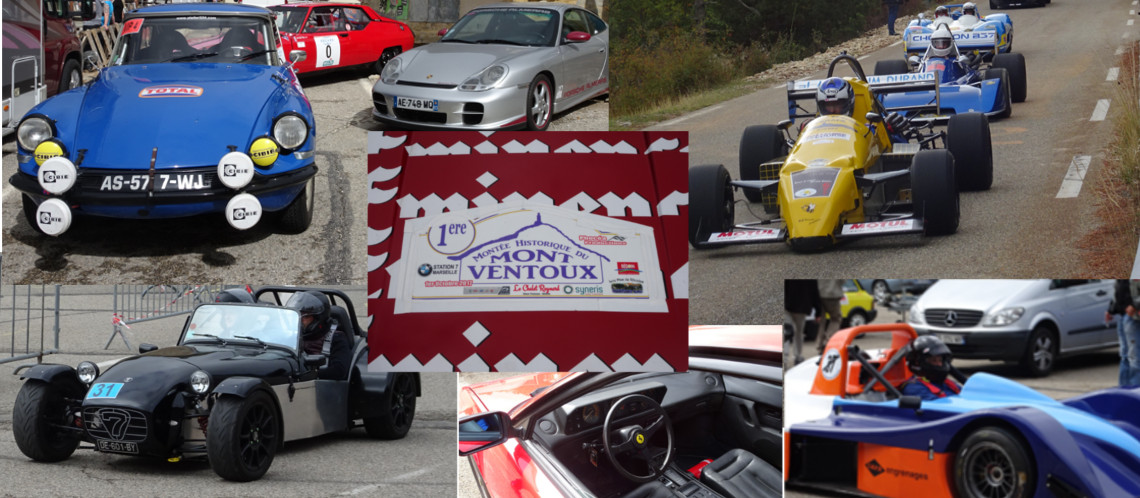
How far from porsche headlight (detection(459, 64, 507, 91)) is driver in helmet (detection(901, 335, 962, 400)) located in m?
2.48

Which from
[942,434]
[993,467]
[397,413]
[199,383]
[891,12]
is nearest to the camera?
[993,467]

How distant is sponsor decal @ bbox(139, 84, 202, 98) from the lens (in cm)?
530

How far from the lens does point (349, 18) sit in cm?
614

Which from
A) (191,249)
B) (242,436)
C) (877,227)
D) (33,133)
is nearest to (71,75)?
(33,133)

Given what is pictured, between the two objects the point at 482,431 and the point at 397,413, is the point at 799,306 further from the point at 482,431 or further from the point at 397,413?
the point at 397,413

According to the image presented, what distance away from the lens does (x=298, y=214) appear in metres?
5.34

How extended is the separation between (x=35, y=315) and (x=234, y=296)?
1.01 metres

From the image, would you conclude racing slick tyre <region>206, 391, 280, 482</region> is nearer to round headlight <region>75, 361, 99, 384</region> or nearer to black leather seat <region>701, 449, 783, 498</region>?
round headlight <region>75, 361, 99, 384</region>

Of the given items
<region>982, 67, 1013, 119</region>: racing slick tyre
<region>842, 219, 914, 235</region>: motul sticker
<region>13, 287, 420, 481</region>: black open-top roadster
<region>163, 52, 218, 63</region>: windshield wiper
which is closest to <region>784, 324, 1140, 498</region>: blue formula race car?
<region>842, 219, 914, 235</region>: motul sticker

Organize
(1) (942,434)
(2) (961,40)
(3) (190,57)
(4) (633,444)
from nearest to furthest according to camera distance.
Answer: (4) (633,444), (1) (942,434), (3) (190,57), (2) (961,40)

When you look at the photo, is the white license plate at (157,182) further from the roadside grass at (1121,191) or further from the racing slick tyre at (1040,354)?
the roadside grass at (1121,191)

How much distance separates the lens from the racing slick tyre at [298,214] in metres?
5.30

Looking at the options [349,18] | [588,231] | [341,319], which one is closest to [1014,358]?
[588,231]

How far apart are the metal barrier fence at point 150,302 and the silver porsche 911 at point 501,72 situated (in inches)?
53.8
